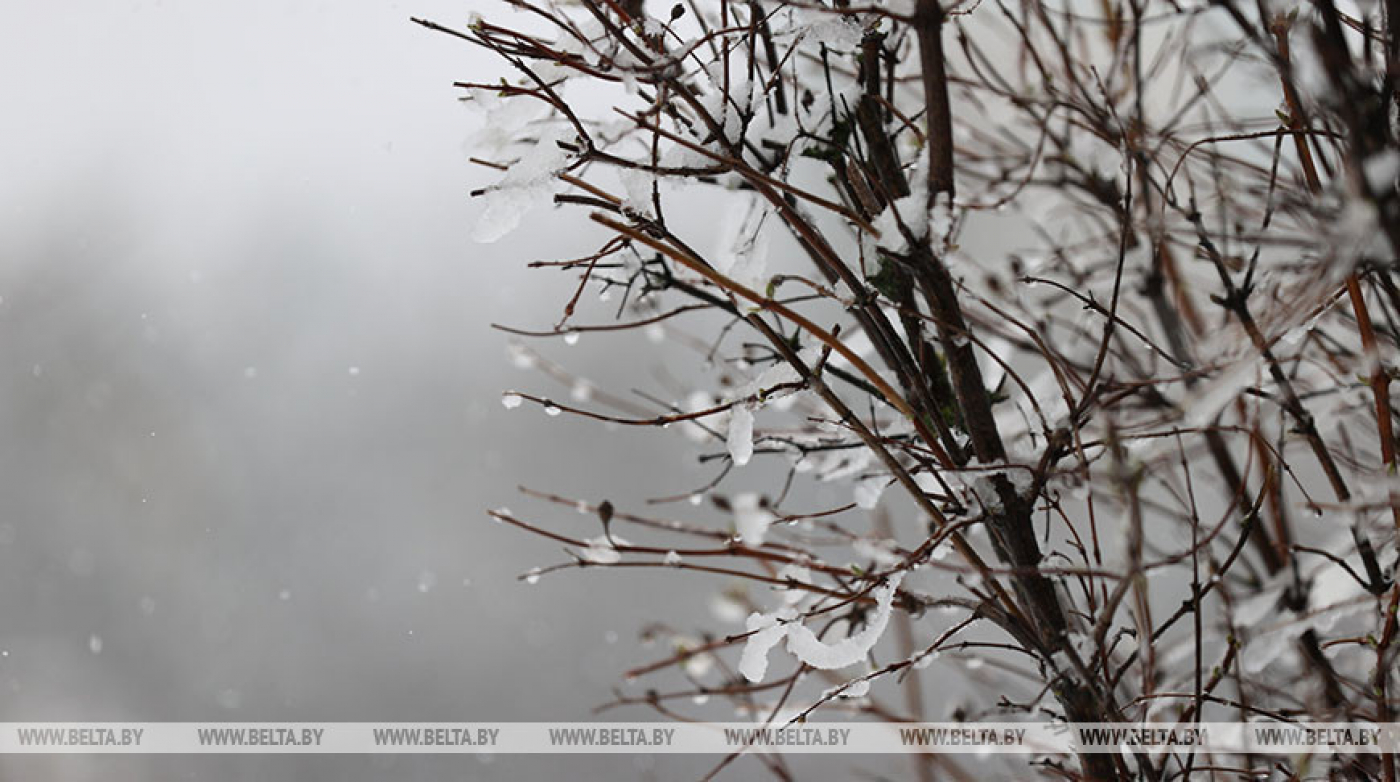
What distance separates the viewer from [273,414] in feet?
8.69

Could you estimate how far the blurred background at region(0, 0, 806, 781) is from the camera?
227cm

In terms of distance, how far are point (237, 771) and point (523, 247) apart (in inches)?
58.0

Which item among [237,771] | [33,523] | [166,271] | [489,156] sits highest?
[166,271]

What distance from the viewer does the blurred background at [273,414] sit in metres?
2.27

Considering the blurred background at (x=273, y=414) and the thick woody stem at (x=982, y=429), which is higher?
the blurred background at (x=273, y=414)

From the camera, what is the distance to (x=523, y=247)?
8.27 feet

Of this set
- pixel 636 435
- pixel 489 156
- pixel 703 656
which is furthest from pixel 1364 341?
pixel 636 435

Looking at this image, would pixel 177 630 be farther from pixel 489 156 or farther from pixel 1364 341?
pixel 1364 341

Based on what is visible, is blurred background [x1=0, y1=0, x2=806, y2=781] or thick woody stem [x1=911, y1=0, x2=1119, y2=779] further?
blurred background [x1=0, y1=0, x2=806, y2=781]

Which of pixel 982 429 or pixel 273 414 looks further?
pixel 273 414

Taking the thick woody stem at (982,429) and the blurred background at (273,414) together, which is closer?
the thick woody stem at (982,429)

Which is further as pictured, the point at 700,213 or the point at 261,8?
the point at 700,213

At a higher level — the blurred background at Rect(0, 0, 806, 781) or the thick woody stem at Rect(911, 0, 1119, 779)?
the blurred background at Rect(0, 0, 806, 781)

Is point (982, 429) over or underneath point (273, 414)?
underneath
